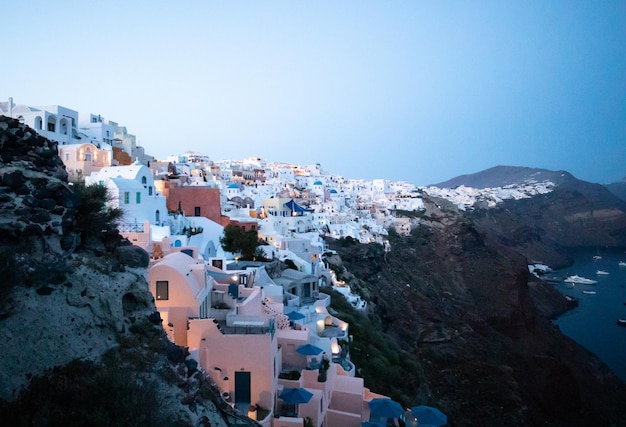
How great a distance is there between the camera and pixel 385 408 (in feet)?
44.5

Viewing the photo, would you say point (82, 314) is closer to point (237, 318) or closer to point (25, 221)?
point (25, 221)

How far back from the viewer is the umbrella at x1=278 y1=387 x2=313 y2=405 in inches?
436

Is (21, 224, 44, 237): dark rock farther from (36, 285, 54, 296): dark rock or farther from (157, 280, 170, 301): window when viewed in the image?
(157, 280, 170, 301): window

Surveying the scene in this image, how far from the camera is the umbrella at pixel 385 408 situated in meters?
13.4

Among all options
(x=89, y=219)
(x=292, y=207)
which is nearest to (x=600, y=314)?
(x=292, y=207)

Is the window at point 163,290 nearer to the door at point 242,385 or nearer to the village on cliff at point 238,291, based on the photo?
the village on cliff at point 238,291

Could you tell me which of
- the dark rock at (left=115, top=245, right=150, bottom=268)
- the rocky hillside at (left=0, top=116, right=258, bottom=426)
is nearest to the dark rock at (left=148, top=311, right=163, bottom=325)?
the rocky hillside at (left=0, top=116, right=258, bottom=426)

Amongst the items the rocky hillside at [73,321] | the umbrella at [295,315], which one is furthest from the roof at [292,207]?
the rocky hillside at [73,321]

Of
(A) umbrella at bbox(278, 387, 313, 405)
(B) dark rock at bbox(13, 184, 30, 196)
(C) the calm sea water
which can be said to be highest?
(B) dark rock at bbox(13, 184, 30, 196)

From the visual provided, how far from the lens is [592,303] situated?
62.4m

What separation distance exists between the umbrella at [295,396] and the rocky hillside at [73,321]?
407 centimetres

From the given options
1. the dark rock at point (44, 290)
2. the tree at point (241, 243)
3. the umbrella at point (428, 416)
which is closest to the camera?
the dark rock at point (44, 290)

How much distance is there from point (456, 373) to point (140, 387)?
31.6 metres

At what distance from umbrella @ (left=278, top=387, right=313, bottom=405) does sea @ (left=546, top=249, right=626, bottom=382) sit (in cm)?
4188
